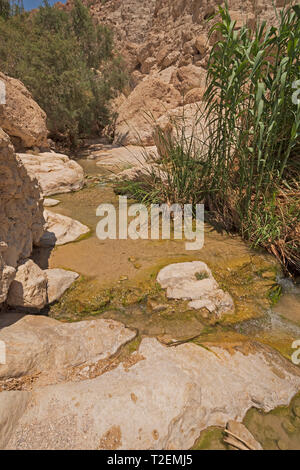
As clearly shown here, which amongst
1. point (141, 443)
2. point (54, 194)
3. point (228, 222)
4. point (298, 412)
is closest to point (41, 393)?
point (141, 443)

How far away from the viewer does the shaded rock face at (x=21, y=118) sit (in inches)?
189

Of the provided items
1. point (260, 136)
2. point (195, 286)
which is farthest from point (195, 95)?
point (195, 286)

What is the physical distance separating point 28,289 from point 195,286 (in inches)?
49.1

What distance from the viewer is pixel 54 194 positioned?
4.13 metres

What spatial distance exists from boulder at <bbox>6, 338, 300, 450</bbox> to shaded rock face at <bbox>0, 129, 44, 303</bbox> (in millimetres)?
738

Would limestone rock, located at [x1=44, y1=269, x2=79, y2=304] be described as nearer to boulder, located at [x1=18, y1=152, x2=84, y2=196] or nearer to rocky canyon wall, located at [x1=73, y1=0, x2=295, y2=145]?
boulder, located at [x1=18, y1=152, x2=84, y2=196]

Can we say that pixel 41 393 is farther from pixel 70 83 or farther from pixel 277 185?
pixel 70 83

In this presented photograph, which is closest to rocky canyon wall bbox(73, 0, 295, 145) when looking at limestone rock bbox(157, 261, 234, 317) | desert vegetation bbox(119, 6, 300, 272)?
desert vegetation bbox(119, 6, 300, 272)

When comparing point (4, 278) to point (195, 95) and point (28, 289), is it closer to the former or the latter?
point (28, 289)

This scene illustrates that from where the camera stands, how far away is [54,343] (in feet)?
4.54

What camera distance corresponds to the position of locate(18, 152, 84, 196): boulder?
13.6 feet

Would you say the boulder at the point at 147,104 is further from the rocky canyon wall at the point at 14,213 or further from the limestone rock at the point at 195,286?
the limestone rock at the point at 195,286

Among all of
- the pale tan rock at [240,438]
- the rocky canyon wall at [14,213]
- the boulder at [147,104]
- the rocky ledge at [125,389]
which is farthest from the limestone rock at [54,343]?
the boulder at [147,104]

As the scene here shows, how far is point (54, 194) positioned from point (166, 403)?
3.76 metres
